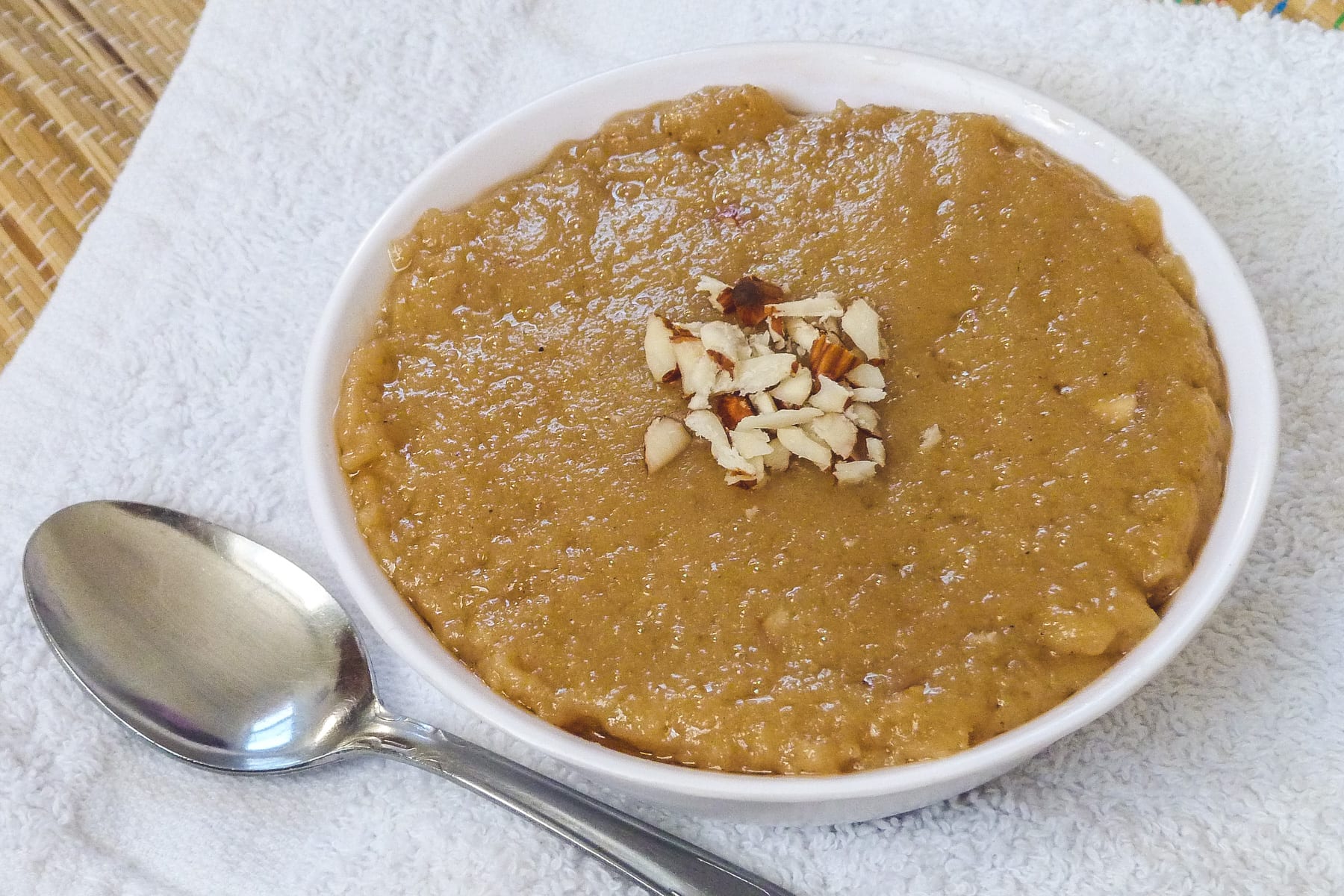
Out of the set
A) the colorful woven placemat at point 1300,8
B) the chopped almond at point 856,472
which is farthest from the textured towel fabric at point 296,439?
the chopped almond at point 856,472

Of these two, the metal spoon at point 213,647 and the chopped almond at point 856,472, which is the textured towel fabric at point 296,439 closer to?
the metal spoon at point 213,647

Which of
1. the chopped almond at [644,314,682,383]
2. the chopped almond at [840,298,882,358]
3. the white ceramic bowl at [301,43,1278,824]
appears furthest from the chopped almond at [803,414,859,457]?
the white ceramic bowl at [301,43,1278,824]

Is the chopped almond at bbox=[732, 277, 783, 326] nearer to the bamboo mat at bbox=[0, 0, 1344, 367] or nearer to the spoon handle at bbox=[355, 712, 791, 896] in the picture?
the spoon handle at bbox=[355, 712, 791, 896]

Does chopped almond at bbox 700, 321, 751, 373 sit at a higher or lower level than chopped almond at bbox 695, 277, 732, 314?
lower

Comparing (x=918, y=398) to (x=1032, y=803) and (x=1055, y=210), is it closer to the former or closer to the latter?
(x=1055, y=210)

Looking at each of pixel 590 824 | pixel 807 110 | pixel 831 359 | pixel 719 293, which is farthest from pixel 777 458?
pixel 807 110

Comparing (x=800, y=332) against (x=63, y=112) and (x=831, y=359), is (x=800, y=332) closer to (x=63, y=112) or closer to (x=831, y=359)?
(x=831, y=359)

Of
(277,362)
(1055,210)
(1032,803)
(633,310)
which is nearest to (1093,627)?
(1032,803)
